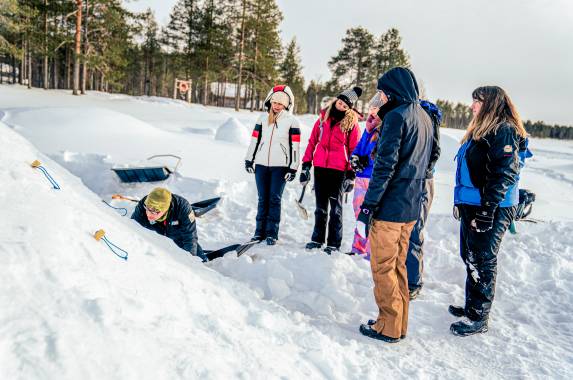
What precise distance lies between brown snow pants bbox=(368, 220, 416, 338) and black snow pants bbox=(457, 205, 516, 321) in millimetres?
611

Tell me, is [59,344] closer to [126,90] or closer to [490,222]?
[490,222]

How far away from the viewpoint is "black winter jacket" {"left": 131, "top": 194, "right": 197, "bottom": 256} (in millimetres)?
4047

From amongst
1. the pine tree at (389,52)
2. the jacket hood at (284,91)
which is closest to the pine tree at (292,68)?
the pine tree at (389,52)

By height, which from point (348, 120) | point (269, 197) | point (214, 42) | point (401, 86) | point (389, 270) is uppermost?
point (214, 42)

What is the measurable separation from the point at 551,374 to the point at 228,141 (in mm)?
9942

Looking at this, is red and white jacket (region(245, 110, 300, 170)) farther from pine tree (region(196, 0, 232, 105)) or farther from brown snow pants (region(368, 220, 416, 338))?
pine tree (region(196, 0, 232, 105))

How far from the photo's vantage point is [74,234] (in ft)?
7.52

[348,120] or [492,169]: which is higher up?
[348,120]

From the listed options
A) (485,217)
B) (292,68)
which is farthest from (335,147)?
(292,68)

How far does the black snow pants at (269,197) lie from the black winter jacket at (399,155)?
6.38 feet

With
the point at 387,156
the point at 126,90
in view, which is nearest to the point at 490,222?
the point at 387,156

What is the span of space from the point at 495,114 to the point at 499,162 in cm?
39

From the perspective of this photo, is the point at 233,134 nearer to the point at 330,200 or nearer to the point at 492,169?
the point at 330,200

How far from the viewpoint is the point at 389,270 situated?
9.18 ft
